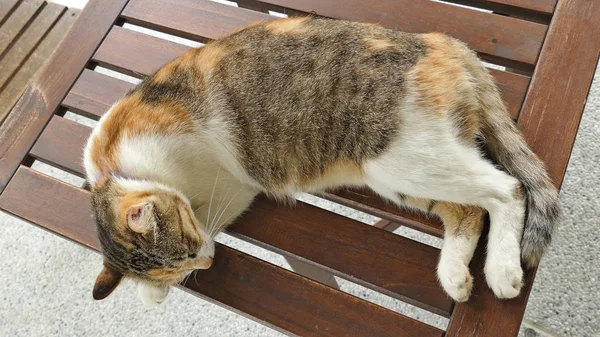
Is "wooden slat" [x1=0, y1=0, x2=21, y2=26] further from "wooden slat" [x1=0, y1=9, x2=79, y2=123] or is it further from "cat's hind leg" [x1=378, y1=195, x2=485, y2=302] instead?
"cat's hind leg" [x1=378, y1=195, x2=485, y2=302]

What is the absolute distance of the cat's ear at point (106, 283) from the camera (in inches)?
35.9

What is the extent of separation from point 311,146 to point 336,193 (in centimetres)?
13

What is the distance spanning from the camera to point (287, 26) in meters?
0.98

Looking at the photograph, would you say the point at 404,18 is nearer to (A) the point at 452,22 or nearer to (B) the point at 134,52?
(A) the point at 452,22

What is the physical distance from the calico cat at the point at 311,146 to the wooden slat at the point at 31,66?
0.64 meters

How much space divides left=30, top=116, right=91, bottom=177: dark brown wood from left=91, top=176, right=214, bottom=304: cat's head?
0.20 metres

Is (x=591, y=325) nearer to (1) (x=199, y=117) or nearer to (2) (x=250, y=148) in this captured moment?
(2) (x=250, y=148)

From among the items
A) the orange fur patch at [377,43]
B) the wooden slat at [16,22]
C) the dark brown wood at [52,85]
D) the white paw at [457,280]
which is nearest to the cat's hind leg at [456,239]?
the white paw at [457,280]

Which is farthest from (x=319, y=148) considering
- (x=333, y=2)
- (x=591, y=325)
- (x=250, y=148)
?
(x=591, y=325)

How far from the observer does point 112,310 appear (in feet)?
4.83

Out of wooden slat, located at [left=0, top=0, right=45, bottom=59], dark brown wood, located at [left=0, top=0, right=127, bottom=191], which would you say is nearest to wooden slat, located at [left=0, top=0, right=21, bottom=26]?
wooden slat, located at [left=0, top=0, right=45, bottom=59]

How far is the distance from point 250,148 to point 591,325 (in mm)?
924

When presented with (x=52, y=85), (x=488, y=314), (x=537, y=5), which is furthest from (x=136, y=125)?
(x=537, y=5)

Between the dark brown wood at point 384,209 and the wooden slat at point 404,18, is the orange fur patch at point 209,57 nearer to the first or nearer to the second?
the wooden slat at point 404,18
